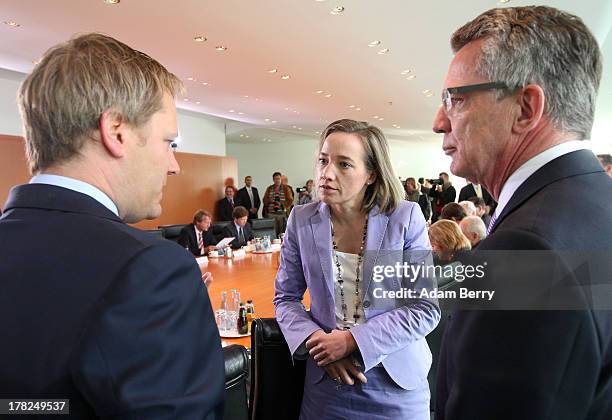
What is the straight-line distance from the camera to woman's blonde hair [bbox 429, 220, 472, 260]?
288 centimetres

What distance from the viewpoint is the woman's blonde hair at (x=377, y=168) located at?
5.17ft

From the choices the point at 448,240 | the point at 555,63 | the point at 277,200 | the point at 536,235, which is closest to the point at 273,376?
the point at 536,235

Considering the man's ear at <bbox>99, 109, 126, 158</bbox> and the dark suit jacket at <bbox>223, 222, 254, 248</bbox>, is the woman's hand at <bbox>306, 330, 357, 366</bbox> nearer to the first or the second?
the man's ear at <bbox>99, 109, 126, 158</bbox>

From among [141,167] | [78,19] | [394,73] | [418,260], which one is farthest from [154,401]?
[394,73]

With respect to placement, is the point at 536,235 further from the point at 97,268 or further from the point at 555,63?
the point at 97,268

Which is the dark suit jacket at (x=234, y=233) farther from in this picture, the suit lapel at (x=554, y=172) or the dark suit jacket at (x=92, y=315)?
the suit lapel at (x=554, y=172)

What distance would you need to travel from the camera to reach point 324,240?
1.52 meters

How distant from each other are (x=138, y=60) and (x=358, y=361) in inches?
42.5

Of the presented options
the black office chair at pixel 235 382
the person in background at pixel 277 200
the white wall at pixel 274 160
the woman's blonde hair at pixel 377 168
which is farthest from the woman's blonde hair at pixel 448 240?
the white wall at pixel 274 160

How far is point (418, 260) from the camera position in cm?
150

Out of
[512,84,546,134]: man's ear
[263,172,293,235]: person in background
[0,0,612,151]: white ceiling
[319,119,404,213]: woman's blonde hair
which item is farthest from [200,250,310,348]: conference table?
[263,172,293,235]: person in background

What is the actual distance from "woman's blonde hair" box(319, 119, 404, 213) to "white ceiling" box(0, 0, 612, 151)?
3.36 metres

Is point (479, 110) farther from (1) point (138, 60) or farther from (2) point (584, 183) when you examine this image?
(1) point (138, 60)

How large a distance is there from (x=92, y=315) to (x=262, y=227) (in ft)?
23.1
